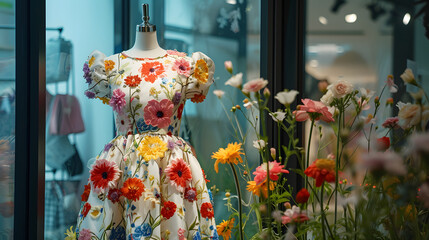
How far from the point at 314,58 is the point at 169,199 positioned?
2.84 feet

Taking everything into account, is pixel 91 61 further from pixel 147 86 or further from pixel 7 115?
pixel 7 115

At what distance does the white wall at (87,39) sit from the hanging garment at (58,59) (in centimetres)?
2

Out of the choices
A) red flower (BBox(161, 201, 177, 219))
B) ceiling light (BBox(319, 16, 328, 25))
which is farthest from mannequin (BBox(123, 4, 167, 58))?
ceiling light (BBox(319, 16, 328, 25))

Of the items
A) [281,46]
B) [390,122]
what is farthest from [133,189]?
[281,46]

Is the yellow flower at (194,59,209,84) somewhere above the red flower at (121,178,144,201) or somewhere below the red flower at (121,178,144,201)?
above

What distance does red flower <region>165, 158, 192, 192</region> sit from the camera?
4.70 feet

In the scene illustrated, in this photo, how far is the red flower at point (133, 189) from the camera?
1387 mm

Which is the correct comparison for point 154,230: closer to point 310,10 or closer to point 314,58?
point 314,58

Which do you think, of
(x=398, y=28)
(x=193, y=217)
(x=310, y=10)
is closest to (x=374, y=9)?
(x=398, y=28)

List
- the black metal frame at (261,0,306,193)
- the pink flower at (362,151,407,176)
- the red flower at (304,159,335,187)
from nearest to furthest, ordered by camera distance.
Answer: the pink flower at (362,151,407,176), the red flower at (304,159,335,187), the black metal frame at (261,0,306,193)

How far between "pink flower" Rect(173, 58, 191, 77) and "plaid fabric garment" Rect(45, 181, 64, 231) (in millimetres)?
667

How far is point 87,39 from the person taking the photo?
73.5 inches

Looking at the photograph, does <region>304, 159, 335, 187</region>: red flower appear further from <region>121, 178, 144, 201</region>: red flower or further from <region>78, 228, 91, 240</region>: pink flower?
<region>78, 228, 91, 240</region>: pink flower

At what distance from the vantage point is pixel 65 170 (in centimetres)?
180
